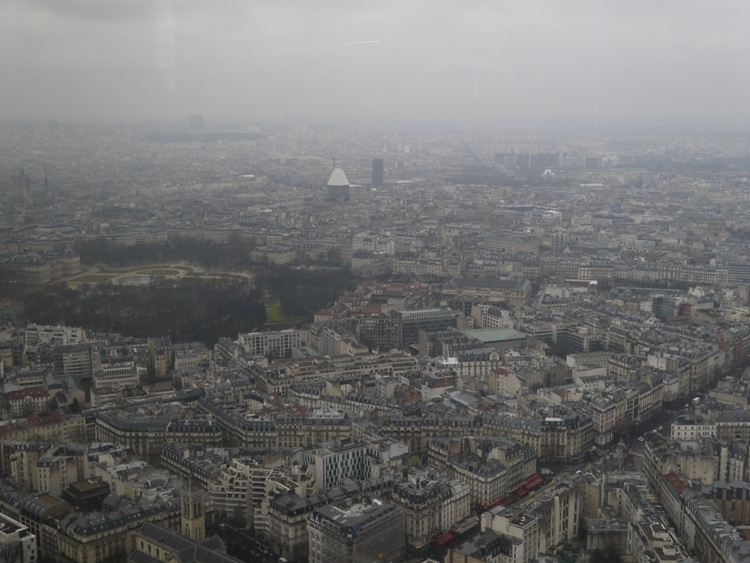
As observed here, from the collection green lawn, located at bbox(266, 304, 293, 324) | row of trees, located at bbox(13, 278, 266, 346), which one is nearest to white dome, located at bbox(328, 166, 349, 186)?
row of trees, located at bbox(13, 278, 266, 346)

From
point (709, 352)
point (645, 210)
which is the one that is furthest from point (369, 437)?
point (645, 210)

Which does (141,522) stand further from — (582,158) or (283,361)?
(582,158)

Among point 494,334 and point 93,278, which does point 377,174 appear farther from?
point 494,334

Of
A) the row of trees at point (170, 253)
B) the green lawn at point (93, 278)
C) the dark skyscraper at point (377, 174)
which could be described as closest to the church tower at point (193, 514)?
the green lawn at point (93, 278)

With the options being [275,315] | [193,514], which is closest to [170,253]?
[275,315]

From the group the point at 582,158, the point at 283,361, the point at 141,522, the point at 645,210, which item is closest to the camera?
the point at 141,522
